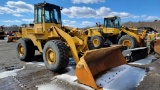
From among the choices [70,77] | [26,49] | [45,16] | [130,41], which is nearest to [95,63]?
[70,77]

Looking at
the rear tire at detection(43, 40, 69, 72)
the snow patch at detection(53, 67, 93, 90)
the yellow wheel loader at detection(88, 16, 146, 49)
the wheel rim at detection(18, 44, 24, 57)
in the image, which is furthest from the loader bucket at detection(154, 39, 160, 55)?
the wheel rim at detection(18, 44, 24, 57)

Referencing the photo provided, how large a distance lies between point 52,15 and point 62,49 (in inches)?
85.8

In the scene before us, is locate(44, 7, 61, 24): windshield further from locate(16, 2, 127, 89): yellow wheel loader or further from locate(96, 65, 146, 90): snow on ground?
locate(96, 65, 146, 90): snow on ground

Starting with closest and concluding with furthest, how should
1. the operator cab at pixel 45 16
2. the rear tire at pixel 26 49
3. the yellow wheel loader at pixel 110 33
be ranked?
the operator cab at pixel 45 16 < the rear tire at pixel 26 49 < the yellow wheel loader at pixel 110 33

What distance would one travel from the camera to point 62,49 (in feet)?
Result: 19.1

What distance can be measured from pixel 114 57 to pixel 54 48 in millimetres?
2097

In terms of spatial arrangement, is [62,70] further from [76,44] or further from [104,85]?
[104,85]

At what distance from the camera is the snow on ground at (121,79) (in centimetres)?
464

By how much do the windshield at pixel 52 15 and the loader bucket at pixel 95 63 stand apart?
9.04 ft

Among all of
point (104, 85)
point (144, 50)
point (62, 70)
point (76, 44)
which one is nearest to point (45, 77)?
point (62, 70)

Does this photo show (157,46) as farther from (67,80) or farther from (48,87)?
(48,87)

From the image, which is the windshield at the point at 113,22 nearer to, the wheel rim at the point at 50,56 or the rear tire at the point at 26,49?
the rear tire at the point at 26,49

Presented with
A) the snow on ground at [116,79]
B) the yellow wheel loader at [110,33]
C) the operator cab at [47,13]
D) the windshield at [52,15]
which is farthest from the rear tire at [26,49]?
the yellow wheel loader at [110,33]

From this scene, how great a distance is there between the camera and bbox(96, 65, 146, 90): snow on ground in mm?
4644
